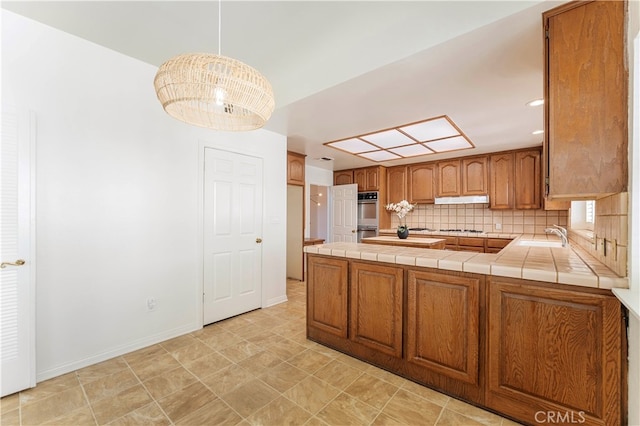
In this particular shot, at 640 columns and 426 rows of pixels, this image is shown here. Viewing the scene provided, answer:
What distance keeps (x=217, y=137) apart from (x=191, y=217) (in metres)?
0.92

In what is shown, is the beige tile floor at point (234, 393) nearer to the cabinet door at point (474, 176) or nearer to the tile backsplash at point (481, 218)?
the cabinet door at point (474, 176)

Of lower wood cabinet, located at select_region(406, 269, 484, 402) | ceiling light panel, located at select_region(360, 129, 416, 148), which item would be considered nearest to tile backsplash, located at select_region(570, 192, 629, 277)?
lower wood cabinet, located at select_region(406, 269, 484, 402)

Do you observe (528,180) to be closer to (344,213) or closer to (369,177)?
(369,177)

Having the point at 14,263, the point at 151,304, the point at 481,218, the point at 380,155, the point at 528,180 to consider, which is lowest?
the point at 151,304

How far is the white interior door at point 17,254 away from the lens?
1740 mm

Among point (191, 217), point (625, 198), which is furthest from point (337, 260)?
point (625, 198)

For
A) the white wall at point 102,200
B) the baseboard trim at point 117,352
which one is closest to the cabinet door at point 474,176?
the white wall at point 102,200

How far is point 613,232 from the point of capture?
1.46 metres

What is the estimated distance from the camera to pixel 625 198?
1.29 meters

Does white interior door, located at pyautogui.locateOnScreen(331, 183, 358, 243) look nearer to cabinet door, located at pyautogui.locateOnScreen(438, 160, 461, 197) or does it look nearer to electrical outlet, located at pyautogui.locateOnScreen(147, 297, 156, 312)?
cabinet door, located at pyautogui.locateOnScreen(438, 160, 461, 197)

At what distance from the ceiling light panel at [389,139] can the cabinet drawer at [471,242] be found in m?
1.97

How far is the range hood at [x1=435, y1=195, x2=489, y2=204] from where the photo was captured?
15.4 feet

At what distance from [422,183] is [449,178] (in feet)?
1.64

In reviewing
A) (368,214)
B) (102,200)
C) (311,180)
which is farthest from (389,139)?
(102,200)
